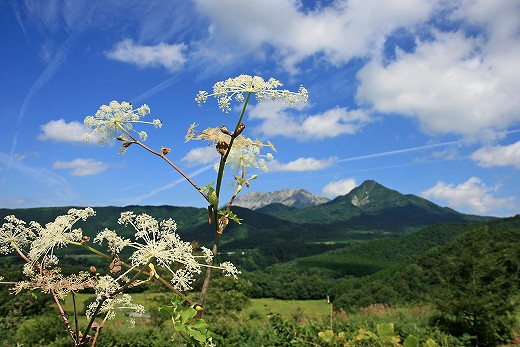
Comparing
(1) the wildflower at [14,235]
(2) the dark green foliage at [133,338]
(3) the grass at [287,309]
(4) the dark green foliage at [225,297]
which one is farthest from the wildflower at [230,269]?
(4) the dark green foliage at [225,297]

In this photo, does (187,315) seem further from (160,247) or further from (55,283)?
(55,283)

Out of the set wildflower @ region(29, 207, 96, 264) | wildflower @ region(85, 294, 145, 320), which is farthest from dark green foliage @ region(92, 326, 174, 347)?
wildflower @ region(29, 207, 96, 264)

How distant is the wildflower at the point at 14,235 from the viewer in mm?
1678

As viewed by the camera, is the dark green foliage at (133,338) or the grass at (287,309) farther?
the grass at (287,309)

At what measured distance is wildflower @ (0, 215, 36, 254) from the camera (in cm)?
168

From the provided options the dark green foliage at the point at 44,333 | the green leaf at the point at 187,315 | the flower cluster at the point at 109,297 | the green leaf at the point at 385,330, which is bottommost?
the dark green foliage at the point at 44,333

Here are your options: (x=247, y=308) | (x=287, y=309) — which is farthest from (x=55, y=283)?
(x=287, y=309)

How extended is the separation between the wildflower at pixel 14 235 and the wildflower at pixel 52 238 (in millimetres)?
95

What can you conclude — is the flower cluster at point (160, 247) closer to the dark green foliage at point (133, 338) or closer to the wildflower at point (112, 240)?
the wildflower at point (112, 240)

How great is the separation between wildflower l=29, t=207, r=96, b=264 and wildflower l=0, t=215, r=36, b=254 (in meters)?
0.10

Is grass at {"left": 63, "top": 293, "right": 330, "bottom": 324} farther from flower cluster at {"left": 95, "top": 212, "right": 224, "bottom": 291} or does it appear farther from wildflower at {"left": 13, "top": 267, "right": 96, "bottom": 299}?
flower cluster at {"left": 95, "top": 212, "right": 224, "bottom": 291}

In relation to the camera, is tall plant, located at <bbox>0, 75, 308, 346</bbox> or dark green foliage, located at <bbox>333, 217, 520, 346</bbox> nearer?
tall plant, located at <bbox>0, 75, 308, 346</bbox>

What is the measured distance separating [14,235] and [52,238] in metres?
0.26

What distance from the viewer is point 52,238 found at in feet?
5.24
